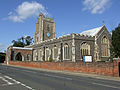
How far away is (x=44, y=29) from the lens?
70.0m

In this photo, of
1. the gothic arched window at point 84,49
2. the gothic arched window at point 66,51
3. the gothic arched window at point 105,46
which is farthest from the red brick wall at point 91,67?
the gothic arched window at point 105,46

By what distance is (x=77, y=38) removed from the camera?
3262 centimetres

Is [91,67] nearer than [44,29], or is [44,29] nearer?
[91,67]

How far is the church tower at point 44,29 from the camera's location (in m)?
69.1

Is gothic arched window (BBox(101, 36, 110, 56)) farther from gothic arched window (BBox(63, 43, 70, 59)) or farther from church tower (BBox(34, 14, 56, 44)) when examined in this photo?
church tower (BBox(34, 14, 56, 44))

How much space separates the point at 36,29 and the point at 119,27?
51.2m

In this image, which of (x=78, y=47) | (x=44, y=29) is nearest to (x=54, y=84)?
(x=78, y=47)

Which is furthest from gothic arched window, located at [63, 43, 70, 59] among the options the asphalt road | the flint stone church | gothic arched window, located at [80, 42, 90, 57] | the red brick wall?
the asphalt road

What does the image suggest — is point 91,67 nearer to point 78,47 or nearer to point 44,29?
point 78,47

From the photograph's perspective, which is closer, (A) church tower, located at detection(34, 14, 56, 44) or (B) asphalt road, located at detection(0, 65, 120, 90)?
(B) asphalt road, located at detection(0, 65, 120, 90)

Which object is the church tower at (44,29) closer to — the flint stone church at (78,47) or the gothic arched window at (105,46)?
the flint stone church at (78,47)

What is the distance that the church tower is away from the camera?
69.1 m

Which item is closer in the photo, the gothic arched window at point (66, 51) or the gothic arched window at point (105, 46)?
the gothic arched window at point (66, 51)

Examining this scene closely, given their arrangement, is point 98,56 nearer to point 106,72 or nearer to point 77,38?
point 77,38
